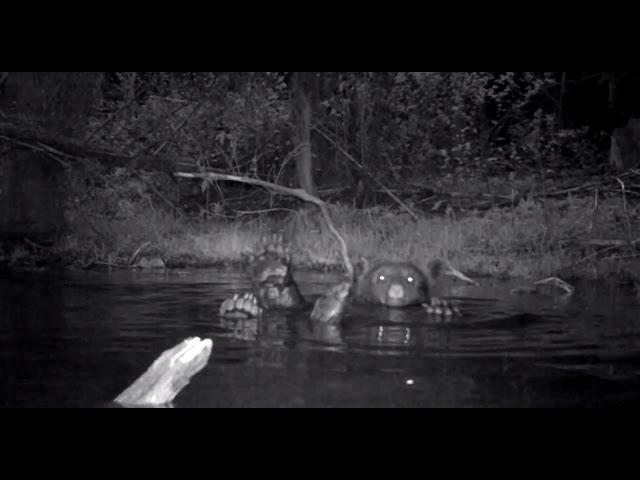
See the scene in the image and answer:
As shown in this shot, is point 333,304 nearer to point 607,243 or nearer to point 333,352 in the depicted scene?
point 333,352

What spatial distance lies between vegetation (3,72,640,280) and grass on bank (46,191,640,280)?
0.12 feet

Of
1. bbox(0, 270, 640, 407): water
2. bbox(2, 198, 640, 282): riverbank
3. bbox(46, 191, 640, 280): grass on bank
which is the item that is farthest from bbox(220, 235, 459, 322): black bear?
bbox(46, 191, 640, 280): grass on bank

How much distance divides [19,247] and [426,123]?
1051 centimetres

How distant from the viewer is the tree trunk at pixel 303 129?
18.2m

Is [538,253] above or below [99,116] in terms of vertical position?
below

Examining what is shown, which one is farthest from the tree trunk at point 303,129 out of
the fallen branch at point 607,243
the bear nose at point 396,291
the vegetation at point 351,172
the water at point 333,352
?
the bear nose at point 396,291

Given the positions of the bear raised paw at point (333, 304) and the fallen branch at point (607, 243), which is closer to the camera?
the bear raised paw at point (333, 304)

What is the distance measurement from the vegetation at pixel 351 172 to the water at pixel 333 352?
3.74 metres

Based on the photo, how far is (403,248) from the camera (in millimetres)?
13992

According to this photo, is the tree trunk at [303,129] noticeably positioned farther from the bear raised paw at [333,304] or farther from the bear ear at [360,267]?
the bear raised paw at [333,304]
